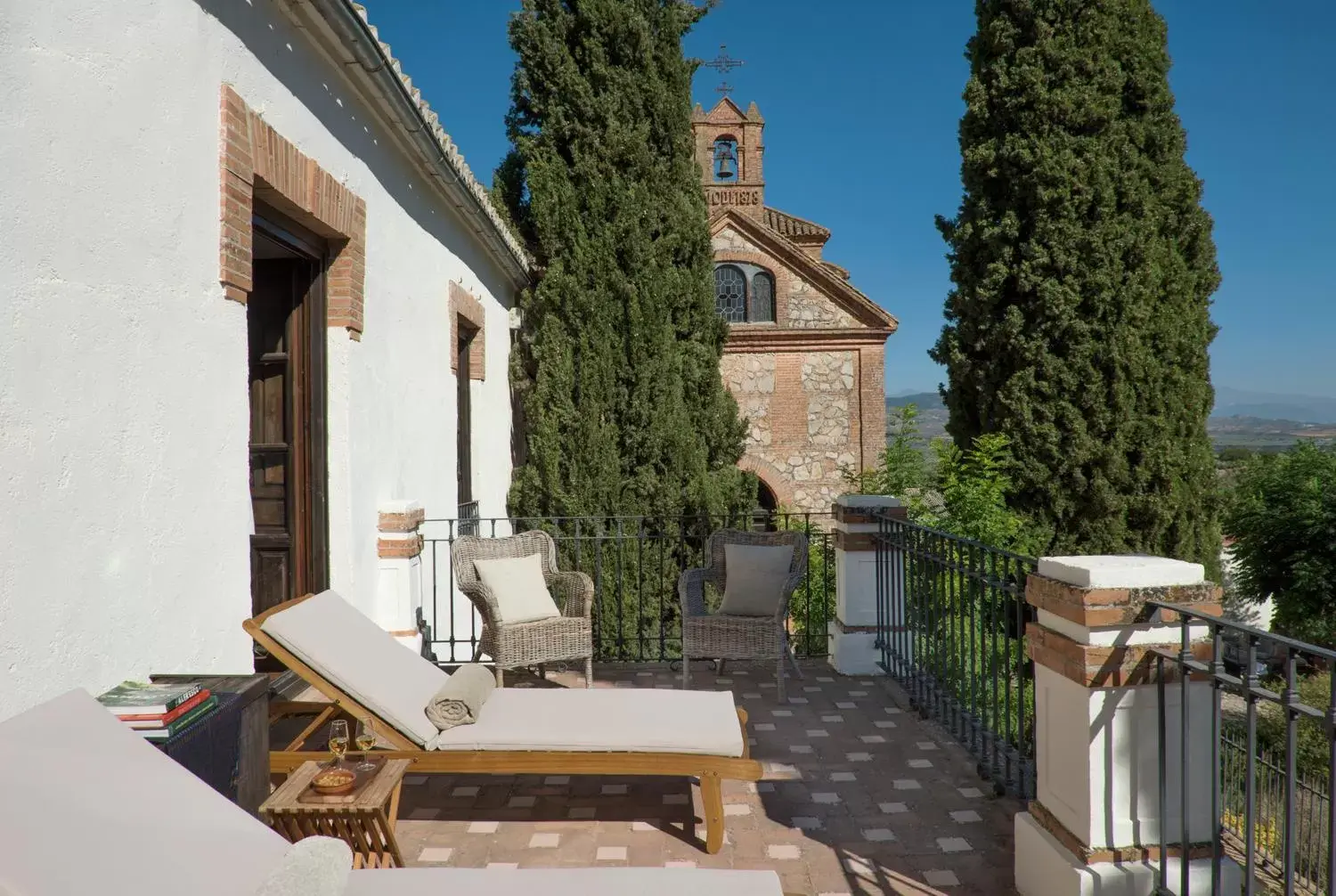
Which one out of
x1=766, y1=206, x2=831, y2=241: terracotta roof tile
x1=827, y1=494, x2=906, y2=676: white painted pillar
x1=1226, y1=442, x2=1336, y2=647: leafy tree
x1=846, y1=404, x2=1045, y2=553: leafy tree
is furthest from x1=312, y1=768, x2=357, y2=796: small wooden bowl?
x1=766, y1=206, x2=831, y2=241: terracotta roof tile

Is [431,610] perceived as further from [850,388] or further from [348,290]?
[850,388]

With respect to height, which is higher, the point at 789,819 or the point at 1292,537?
the point at 789,819

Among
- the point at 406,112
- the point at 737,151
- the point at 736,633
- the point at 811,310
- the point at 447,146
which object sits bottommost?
the point at 736,633

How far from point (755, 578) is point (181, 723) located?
370 cm

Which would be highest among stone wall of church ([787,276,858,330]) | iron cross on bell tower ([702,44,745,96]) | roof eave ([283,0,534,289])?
iron cross on bell tower ([702,44,745,96])

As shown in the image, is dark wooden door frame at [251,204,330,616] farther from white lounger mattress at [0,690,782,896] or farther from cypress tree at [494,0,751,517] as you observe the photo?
cypress tree at [494,0,751,517]

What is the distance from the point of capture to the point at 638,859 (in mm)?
3064

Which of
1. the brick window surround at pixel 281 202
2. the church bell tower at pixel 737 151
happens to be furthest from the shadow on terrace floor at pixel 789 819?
the church bell tower at pixel 737 151

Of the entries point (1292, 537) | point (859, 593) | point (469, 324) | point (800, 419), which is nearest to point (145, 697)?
point (859, 593)

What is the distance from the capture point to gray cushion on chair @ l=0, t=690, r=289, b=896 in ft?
4.73

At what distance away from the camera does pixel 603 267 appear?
8.47 metres

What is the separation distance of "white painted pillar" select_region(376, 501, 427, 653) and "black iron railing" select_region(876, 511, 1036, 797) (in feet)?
9.28

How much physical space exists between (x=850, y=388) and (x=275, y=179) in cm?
1151

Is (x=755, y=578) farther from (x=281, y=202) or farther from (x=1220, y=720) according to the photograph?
(x=281, y=202)
